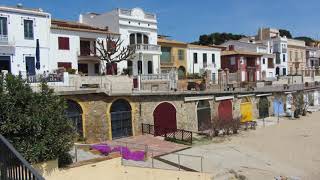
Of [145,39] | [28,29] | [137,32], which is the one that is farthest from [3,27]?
[145,39]

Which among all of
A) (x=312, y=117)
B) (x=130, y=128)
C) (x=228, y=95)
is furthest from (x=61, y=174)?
(x=312, y=117)

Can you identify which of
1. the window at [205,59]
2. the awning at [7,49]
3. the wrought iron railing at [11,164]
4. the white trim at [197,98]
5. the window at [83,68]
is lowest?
the wrought iron railing at [11,164]

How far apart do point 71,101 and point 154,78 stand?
14037mm

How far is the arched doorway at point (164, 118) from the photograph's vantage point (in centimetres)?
3488

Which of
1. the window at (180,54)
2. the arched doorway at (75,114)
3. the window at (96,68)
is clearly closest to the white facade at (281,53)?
the window at (180,54)

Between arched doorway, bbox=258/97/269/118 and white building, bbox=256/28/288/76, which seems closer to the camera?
arched doorway, bbox=258/97/269/118

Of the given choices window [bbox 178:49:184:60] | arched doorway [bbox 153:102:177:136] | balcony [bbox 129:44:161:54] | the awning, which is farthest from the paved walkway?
window [bbox 178:49:184:60]

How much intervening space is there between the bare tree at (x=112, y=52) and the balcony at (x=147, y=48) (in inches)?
55.9

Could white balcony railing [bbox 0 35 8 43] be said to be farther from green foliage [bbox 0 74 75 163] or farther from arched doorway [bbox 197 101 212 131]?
arched doorway [bbox 197 101 212 131]

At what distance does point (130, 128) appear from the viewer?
33.4 metres

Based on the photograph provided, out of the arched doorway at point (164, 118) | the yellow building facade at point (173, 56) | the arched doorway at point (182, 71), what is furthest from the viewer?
the arched doorway at point (182, 71)

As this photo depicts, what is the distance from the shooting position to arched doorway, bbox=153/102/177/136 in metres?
34.9

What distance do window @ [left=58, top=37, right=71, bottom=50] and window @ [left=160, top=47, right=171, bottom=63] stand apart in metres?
16.6

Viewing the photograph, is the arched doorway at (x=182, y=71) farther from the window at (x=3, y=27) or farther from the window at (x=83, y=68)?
the window at (x=3, y=27)
